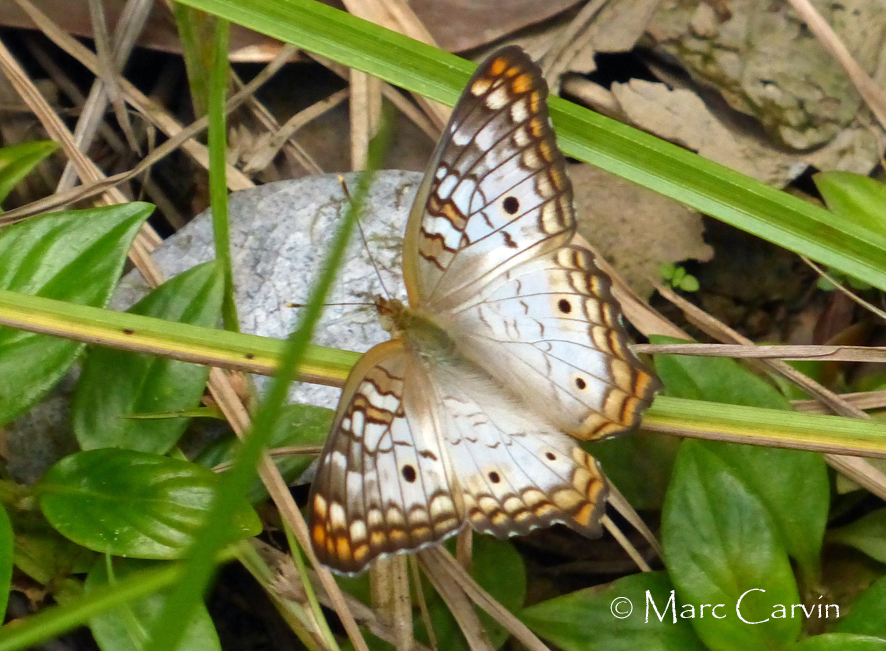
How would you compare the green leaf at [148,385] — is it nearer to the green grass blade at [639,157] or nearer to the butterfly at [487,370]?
the butterfly at [487,370]

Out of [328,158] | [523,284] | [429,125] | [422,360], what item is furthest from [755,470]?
[328,158]

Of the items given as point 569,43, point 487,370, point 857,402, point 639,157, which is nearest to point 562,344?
point 487,370

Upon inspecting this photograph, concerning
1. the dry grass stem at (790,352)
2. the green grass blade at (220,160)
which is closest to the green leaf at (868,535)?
the dry grass stem at (790,352)

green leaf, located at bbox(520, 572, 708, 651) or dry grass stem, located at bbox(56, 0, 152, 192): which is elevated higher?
dry grass stem, located at bbox(56, 0, 152, 192)

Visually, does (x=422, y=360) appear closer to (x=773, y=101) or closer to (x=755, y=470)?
(x=755, y=470)

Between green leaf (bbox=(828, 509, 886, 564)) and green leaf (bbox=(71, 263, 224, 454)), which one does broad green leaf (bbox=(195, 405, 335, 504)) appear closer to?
green leaf (bbox=(71, 263, 224, 454))

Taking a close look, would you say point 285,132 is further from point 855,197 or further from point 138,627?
point 855,197

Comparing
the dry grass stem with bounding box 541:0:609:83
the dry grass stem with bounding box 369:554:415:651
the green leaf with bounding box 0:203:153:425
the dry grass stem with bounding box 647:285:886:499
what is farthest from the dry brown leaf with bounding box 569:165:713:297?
the green leaf with bounding box 0:203:153:425

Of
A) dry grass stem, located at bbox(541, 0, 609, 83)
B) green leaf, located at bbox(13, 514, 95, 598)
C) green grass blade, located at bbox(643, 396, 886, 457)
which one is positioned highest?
dry grass stem, located at bbox(541, 0, 609, 83)
